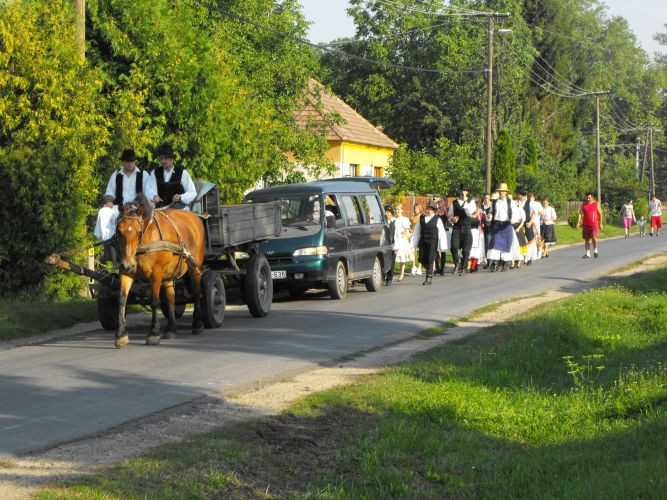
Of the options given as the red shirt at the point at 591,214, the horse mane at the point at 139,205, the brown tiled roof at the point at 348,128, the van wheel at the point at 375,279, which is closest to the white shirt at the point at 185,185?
the horse mane at the point at 139,205

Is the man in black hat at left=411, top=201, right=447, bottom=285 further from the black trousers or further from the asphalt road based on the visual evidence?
the black trousers

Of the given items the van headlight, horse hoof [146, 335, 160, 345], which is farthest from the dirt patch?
the van headlight

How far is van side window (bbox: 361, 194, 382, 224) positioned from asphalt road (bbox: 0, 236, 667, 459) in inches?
59.7

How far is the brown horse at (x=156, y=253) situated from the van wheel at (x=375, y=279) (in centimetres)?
763

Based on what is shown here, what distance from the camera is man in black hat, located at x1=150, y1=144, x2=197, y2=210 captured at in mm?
14992

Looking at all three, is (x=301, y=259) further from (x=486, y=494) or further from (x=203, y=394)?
(x=486, y=494)

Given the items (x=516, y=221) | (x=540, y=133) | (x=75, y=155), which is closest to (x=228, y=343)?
(x=75, y=155)

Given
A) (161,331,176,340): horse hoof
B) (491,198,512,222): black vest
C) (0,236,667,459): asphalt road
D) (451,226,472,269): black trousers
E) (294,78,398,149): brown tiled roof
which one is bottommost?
(0,236,667,459): asphalt road

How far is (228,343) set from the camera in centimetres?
1376

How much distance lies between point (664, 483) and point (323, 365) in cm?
595

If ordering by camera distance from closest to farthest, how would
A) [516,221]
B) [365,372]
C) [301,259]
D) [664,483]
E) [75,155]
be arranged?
1. [664,483]
2. [365,372]
3. [75,155]
4. [301,259]
5. [516,221]

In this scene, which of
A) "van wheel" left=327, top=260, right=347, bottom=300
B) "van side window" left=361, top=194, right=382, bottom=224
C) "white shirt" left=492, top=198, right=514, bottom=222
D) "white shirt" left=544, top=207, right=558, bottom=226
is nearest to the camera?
"van wheel" left=327, top=260, right=347, bottom=300

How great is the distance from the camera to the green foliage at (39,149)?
58.8 feet

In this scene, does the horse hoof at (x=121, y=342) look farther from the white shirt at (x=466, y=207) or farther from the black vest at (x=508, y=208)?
the black vest at (x=508, y=208)
